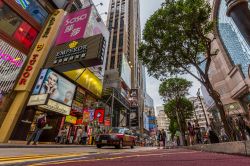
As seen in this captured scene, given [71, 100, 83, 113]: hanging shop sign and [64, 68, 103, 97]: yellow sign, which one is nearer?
[71, 100, 83, 113]: hanging shop sign

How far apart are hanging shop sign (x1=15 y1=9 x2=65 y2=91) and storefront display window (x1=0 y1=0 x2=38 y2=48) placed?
0.94m

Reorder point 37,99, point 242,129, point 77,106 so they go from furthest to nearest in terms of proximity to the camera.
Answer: point 77,106, point 37,99, point 242,129

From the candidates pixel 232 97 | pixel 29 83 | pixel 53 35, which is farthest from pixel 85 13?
pixel 232 97

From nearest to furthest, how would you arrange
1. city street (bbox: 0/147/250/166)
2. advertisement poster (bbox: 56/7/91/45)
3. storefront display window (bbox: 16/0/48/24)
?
city street (bbox: 0/147/250/166)
storefront display window (bbox: 16/0/48/24)
advertisement poster (bbox: 56/7/91/45)

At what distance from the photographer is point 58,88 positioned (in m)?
16.1

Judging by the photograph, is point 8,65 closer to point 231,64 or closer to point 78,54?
point 78,54

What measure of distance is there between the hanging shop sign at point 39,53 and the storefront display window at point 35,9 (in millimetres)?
752

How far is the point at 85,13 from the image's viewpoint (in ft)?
62.1

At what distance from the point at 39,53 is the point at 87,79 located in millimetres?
7348

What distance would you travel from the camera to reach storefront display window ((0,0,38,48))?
13.5m

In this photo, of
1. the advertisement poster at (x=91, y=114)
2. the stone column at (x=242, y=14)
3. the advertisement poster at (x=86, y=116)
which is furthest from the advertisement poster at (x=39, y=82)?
the stone column at (x=242, y=14)

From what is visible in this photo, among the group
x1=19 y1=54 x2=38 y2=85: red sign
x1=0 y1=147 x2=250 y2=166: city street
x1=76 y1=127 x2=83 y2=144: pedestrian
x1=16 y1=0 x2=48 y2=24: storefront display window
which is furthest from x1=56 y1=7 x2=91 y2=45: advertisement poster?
x1=0 y1=147 x2=250 y2=166: city street

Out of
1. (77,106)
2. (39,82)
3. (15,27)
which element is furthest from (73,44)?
(77,106)

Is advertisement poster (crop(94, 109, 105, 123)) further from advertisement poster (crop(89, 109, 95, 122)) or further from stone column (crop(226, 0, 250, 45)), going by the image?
stone column (crop(226, 0, 250, 45))
